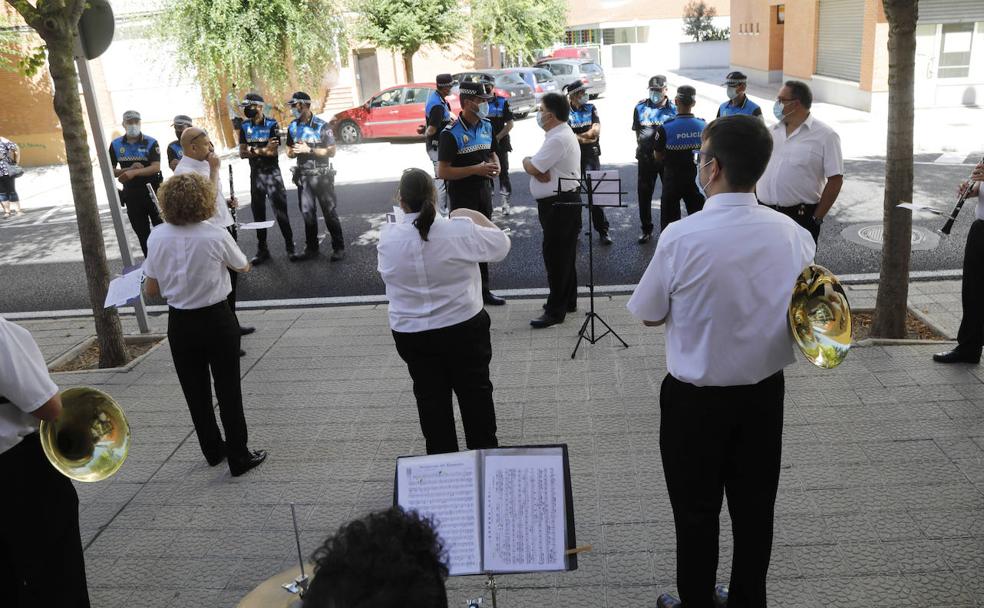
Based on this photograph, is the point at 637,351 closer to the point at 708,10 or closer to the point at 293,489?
the point at 293,489

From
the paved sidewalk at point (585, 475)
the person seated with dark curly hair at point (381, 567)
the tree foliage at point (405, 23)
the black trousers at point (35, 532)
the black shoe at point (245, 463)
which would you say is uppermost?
the tree foliage at point (405, 23)

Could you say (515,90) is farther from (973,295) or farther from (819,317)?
(819,317)

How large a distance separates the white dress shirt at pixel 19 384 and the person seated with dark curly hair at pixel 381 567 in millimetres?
1925

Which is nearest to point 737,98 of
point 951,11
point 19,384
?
point 19,384

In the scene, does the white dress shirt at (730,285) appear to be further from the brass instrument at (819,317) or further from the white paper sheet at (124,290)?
the white paper sheet at (124,290)

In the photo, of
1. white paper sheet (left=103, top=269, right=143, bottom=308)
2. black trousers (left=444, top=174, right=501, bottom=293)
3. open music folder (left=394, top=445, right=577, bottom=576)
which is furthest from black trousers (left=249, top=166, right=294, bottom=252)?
open music folder (left=394, top=445, right=577, bottom=576)

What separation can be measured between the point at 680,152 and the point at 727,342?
6.24 meters

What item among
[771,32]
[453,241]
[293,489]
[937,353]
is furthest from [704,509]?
[771,32]

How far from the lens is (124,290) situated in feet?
16.0

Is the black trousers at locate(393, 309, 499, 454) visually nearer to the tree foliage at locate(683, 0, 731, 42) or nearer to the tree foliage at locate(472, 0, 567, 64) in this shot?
the tree foliage at locate(472, 0, 567, 64)

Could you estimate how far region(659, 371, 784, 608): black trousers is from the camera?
290 centimetres

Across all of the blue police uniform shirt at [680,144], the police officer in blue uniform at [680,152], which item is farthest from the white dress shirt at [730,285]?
the blue police uniform shirt at [680,144]

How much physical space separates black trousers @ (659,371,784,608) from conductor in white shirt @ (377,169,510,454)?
3.79 feet

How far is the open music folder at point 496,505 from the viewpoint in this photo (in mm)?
2543
